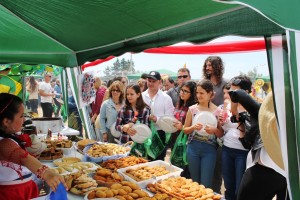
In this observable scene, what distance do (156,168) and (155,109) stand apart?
3.98ft

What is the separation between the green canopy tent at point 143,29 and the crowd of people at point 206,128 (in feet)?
1.50

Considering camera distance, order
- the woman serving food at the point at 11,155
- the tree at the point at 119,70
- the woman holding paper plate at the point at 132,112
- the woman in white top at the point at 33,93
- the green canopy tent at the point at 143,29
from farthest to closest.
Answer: the tree at the point at 119,70 < the woman in white top at the point at 33,93 < the woman holding paper plate at the point at 132,112 < the woman serving food at the point at 11,155 < the green canopy tent at the point at 143,29

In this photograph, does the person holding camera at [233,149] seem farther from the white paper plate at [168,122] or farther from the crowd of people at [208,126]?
the white paper plate at [168,122]

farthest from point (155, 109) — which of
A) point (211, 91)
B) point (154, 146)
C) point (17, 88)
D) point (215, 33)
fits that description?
point (17, 88)

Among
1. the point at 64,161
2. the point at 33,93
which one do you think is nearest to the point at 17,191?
→ the point at 64,161

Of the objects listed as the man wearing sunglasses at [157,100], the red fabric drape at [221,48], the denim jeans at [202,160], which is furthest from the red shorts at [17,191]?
the red fabric drape at [221,48]

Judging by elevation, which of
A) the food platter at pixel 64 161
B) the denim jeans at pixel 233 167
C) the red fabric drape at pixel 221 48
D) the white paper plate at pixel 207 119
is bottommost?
the denim jeans at pixel 233 167

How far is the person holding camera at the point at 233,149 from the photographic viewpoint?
2.27 meters

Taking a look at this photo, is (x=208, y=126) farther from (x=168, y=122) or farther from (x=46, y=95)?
(x=46, y=95)

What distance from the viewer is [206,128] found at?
1.97 meters

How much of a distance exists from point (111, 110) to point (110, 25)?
51.7 inches

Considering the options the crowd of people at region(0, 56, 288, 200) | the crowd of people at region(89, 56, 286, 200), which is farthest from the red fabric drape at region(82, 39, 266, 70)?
the crowd of people at region(89, 56, 286, 200)

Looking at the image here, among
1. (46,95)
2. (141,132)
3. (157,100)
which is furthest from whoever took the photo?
(46,95)

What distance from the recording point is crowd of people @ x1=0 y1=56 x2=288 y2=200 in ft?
5.20
